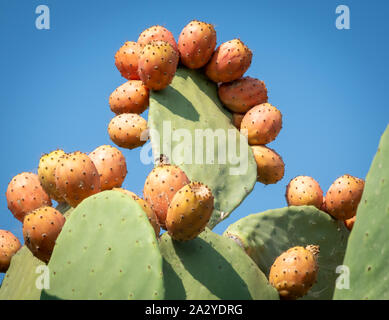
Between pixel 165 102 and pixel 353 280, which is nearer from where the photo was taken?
pixel 353 280

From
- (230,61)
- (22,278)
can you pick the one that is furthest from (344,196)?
(22,278)

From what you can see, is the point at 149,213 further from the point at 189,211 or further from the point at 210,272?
the point at 210,272

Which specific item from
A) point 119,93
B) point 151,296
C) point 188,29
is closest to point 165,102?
point 119,93

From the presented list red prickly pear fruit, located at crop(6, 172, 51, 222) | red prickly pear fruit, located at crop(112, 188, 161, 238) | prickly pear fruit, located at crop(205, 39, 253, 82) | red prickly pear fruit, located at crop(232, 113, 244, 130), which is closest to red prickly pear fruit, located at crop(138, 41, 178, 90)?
prickly pear fruit, located at crop(205, 39, 253, 82)

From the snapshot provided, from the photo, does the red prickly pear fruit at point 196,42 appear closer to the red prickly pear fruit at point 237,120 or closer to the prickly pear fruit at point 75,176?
the red prickly pear fruit at point 237,120

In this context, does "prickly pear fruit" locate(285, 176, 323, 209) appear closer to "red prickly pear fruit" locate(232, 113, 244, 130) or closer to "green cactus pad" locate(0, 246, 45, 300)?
"red prickly pear fruit" locate(232, 113, 244, 130)

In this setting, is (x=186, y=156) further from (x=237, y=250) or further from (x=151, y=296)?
(x=151, y=296)

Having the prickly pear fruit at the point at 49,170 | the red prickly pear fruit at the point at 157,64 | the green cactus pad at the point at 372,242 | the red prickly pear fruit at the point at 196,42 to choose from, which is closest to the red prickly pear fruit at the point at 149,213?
the prickly pear fruit at the point at 49,170
